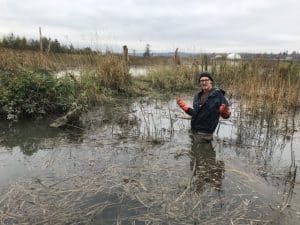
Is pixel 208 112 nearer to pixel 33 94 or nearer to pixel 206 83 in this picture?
pixel 206 83

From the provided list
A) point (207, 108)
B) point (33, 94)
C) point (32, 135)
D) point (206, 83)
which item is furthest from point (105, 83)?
point (207, 108)

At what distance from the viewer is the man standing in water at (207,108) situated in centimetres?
629

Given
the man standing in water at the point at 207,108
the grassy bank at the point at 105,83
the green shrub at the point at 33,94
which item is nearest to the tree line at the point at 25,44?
the grassy bank at the point at 105,83

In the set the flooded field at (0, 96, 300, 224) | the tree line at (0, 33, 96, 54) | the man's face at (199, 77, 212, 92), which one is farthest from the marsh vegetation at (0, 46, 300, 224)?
the tree line at (0, 33, 96, 54)

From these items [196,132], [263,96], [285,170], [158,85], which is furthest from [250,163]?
[158,85]

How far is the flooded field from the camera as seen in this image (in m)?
3.82

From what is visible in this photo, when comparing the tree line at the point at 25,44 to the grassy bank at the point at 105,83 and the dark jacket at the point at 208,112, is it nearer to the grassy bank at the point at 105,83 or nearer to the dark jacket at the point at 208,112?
the grassy bank at the point at 105,83

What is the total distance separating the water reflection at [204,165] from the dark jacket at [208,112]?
20 centimetres

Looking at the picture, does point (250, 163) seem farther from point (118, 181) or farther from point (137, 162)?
point (118, 181)

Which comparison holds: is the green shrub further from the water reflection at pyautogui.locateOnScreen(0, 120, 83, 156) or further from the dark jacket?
the dark jacket

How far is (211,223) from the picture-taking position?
11.9 ft

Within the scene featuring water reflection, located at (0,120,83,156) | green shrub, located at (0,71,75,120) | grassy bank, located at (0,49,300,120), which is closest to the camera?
water reflection, located at (0,120,83,156)

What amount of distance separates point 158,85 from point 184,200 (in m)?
9.48

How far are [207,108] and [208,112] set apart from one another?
8 cm
